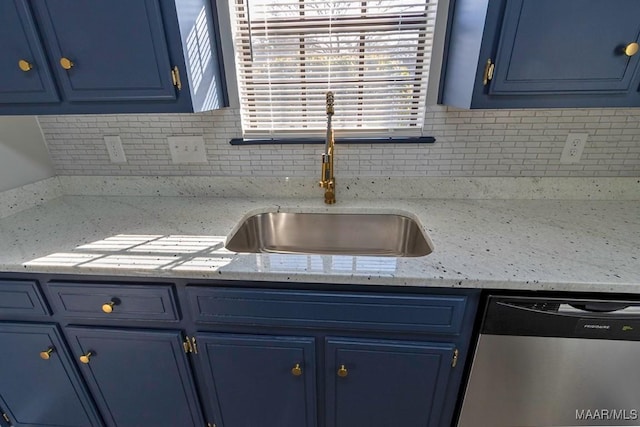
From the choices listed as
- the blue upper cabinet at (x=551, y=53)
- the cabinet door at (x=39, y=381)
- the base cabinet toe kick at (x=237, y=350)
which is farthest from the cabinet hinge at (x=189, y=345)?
the blue upper cabinet at (x=551, y=53)

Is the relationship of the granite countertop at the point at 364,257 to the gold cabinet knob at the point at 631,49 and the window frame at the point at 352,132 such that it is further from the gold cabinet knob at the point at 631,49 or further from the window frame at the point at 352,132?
the gold cabinet knob at the point at 631,49

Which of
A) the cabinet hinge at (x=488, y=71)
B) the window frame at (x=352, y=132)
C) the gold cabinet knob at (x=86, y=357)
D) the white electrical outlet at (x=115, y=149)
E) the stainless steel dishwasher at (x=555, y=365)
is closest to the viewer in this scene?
the stainless steel dishwasher at (x=555, y=365)

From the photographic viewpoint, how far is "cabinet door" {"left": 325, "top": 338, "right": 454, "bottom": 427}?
96 cm

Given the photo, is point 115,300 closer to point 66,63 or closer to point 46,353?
point 46,353

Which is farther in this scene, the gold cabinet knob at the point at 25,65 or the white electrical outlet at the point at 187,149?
the white electrical outlet at the point at 187,149

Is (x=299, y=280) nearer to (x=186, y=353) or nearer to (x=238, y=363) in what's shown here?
(x=238, y=363)

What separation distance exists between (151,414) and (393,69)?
5.77ft

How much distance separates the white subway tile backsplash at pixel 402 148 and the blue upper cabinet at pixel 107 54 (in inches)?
11.1

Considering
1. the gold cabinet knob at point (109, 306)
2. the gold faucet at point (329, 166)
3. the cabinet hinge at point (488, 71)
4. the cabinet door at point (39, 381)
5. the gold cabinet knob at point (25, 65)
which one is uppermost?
the gold cabinet knob at point (25, 65)

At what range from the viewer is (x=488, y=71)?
3.15 feet

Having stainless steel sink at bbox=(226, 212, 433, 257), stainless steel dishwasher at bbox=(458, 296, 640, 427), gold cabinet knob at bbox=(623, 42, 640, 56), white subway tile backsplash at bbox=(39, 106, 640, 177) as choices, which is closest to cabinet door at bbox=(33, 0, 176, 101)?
white subway tile backsplash at bbox=(39, 106, 640, 177)

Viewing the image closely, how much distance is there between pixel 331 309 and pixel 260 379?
16.2 inches

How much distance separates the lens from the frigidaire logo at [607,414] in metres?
0.97

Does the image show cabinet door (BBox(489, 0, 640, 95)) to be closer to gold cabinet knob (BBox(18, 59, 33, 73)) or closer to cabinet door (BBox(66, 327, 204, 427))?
cabinet door (BBox(66, 327, 204, 427))
